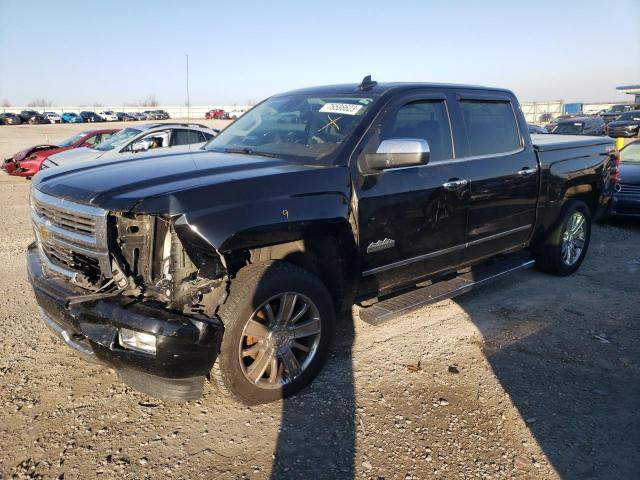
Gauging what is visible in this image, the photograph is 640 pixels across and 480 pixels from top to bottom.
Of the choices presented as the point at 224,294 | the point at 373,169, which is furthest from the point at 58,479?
the point at 373,169

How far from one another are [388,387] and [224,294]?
1.33 metres

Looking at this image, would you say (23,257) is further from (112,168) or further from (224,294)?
(224,294)

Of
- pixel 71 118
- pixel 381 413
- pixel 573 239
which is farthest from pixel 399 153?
pixel 71 118

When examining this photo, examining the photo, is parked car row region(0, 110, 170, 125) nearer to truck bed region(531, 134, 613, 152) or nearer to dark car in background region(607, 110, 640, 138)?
dark car in background region(607, 110, 640, 138)

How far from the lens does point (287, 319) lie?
3.27 m

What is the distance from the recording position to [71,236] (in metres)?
3.04

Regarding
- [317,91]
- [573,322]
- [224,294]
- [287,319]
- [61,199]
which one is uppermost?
[317,91]

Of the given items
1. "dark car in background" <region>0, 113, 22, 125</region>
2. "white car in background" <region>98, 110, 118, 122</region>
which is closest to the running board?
"dark car in background" <region>0, 113, 22, 125</region>

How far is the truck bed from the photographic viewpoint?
17.4ft

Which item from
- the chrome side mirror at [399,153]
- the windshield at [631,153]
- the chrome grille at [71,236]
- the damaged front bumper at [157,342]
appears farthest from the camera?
the windshield at [631,153]

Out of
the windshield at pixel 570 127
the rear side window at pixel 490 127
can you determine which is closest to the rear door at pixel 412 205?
the rear side window at pixel 490 127

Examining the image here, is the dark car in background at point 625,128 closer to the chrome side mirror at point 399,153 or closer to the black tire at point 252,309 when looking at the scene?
the chrome side mirror at point 399,153

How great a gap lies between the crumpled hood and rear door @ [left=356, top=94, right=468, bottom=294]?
1.22 feet

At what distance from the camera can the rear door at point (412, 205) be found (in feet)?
11.7
